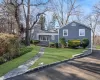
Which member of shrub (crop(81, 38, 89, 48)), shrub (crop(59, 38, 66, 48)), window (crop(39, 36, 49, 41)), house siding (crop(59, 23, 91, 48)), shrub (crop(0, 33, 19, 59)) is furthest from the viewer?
window (crop(39, 36, 49, 41))

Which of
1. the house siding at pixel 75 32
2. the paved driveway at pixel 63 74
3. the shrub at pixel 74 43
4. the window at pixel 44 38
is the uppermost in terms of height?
the house siding at pixel 75 32

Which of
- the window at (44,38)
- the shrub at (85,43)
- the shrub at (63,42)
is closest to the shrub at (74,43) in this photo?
the shrub at (85,43)

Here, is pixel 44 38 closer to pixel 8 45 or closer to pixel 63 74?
pixel 8 45

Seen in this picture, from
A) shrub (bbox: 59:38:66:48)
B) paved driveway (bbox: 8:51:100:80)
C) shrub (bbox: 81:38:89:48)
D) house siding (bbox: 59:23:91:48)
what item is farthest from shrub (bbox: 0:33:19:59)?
house siding (bbox: 59:23:91:48)

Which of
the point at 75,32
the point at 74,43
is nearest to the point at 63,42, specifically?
the point at 74,43

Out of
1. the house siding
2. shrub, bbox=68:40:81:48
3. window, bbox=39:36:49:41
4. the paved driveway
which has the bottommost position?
the paved driveway

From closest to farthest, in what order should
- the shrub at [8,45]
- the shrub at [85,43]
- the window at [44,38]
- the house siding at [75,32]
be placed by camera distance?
1. the shrub at [8,45]
2. the shrub at [85,43]
3. the house siding at [75,32]
4. the window at [44,38]

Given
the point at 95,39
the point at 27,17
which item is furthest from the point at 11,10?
the point at 95,39

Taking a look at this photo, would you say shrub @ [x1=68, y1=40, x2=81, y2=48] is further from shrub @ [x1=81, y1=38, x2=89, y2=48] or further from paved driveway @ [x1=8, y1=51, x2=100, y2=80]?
paved driveway @ [x1=8, y1=51, x2=100, y2=80]

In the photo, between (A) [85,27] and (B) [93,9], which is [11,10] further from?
(B) [93,9]

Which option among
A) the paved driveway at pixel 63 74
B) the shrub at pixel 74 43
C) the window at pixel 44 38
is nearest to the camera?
the paved driveway at pixel 63 74

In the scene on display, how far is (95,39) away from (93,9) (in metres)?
15.8

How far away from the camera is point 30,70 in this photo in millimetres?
10266

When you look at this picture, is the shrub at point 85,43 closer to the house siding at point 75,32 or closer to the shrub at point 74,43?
the shrub at point 74,43
